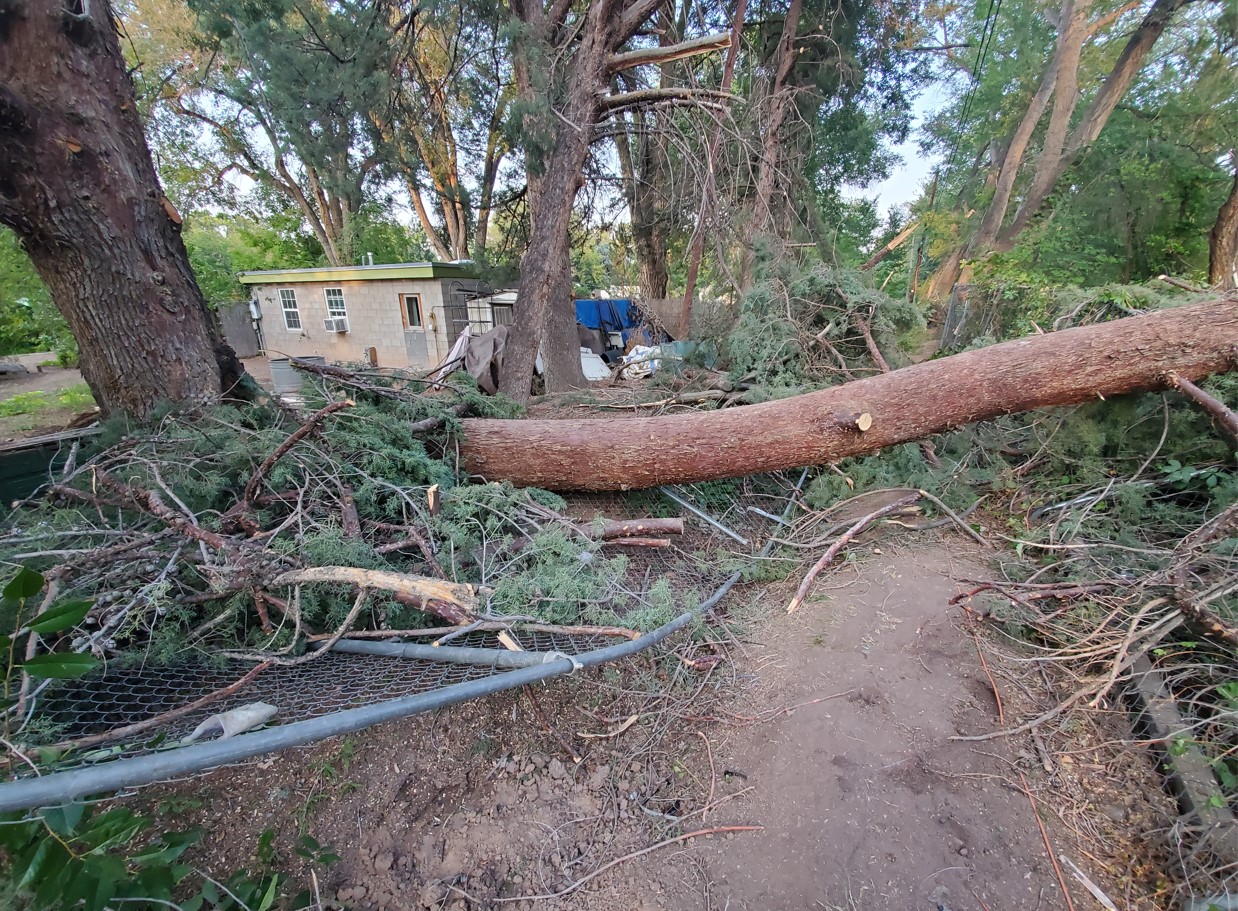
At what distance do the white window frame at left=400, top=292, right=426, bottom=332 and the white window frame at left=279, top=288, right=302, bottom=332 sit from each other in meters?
4.11

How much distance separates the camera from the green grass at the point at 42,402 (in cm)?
740

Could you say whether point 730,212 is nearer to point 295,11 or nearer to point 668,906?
point 295,11

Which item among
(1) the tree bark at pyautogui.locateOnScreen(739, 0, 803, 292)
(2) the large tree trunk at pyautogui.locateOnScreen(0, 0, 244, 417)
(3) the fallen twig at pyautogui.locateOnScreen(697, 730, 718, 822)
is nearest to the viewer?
(3) the fallen twig at pyautogui.locateOnScreen(697, 730, 718, 822)

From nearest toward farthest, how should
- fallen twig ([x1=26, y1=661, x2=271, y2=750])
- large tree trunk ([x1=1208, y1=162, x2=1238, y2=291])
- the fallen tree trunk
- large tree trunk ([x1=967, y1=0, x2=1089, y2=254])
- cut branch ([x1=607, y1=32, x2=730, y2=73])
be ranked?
fallen twig ([x1=26, y1=661, x2=271, y2=750]), the fallen tree trunk, cut branch ([x1=607, y1=32, x2=730, y2=73]), large tree trunk ([x1=1208, y1=162, x2=1238, y2=291]), large tree trunk ([x1=967, y1=0, x2=1089, y2=254])

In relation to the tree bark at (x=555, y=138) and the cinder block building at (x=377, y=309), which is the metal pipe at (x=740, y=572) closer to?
the tree bark at (x=555, y=138)

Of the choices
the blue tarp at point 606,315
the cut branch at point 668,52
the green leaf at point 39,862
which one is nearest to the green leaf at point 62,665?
the green leaf at point 39,862

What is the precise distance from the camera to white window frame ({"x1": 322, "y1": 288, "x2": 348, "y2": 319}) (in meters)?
12.8

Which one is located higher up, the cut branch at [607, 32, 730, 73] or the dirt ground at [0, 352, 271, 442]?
the cut branch at [607, 32, 730, 73]

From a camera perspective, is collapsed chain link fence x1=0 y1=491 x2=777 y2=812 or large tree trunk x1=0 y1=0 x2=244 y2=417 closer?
collapsed chain link fence x1=0 y1=491 x2=777 y2=812

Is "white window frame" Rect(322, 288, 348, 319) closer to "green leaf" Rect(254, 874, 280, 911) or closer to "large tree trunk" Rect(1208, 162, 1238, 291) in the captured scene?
"green leaf" Rect(254, 874, 280, 911)

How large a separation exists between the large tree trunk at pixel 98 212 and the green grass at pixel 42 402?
21.0 feet

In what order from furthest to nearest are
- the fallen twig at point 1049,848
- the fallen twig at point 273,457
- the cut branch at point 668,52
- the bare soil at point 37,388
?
the bare soil at point 37,388
the cut branch at point 668,52
the fallen twig at point 273,457
the fallen twig at point 1049,848

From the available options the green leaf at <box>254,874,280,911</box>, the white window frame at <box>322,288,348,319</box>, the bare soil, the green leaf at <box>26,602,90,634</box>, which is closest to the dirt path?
the green leaf at <box>254,874,280,911</box>

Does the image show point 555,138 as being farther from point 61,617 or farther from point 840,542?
point 61,617
